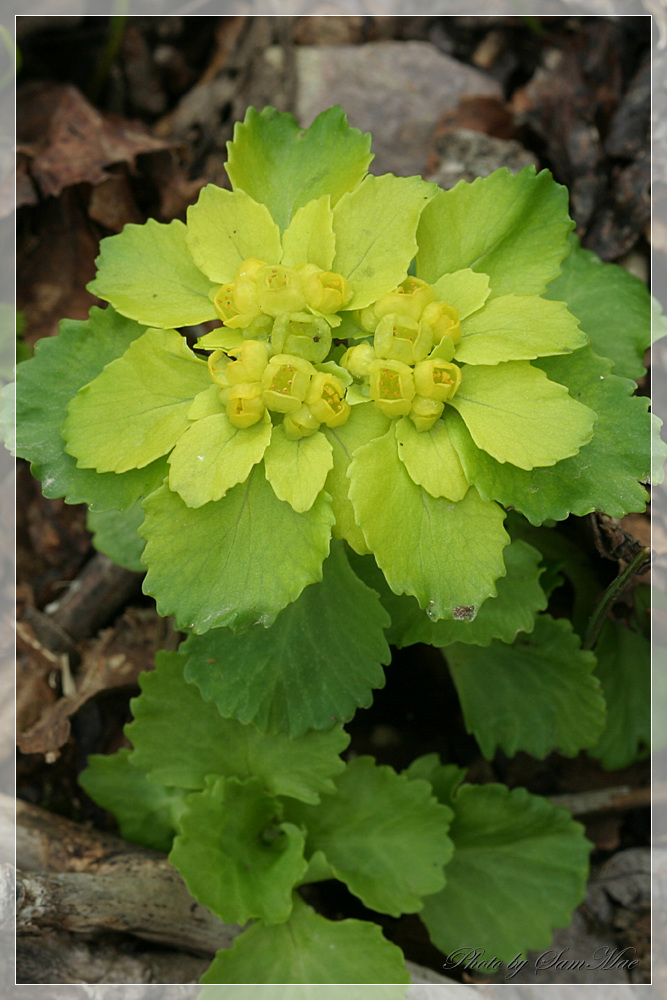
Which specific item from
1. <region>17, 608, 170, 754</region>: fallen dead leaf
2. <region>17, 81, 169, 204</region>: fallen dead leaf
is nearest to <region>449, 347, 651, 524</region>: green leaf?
<region>17, 608, 170, 754</region>: fallen dead leaf

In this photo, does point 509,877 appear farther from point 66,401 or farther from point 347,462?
point 66,401

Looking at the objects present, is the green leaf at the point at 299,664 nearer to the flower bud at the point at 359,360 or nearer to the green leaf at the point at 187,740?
the green leaf at the point at 187,740

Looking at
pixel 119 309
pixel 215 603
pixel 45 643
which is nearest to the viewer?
pixel 215 603

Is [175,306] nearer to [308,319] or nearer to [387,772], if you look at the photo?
[308,319]

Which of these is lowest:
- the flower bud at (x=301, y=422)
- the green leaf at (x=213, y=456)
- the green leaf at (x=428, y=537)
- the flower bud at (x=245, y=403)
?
the green leaf at (x=428, y=537)

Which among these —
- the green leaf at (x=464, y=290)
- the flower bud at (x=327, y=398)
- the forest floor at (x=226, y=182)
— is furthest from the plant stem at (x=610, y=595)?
the flower bud at (x=327, y=398)

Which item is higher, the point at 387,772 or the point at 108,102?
Result: the point at 108,102

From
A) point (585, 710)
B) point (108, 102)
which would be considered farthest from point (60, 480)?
point (108, 102)
